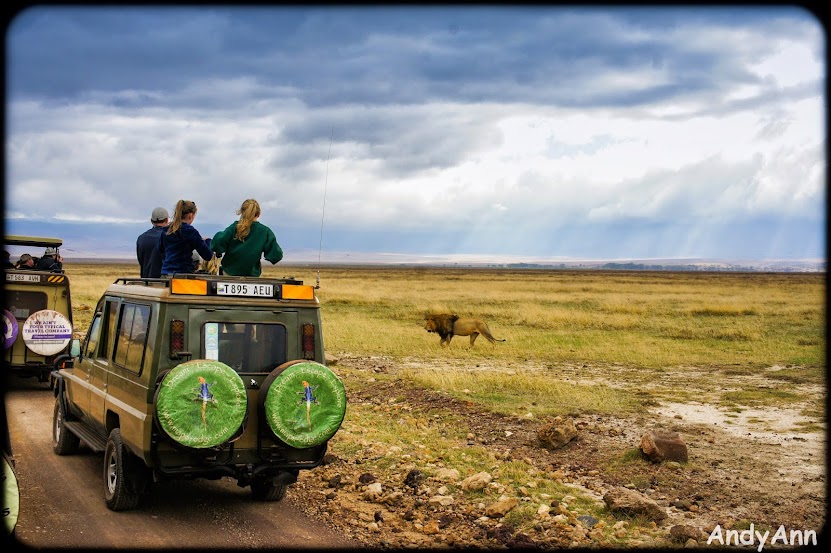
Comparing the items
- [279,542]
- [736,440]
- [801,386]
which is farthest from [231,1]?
[801,386]

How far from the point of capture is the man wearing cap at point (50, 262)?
1390cm

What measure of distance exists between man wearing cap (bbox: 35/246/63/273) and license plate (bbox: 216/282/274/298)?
324 inches

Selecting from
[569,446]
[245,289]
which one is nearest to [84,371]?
[245,289]

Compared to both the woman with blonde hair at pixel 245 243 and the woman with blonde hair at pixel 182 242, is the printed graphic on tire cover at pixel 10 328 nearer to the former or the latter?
the woman with blonde hair at pixel 182 242

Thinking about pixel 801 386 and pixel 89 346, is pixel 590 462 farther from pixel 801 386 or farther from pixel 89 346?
pixel 801 386

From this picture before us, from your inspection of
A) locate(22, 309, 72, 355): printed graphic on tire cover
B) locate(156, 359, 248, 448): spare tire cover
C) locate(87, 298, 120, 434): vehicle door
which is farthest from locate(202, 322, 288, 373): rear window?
locate(22, 309, 72, 355): printed graphic on tire cover

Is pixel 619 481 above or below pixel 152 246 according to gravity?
below

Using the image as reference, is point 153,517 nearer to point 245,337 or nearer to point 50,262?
point 245,337

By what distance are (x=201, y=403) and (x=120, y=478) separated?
127 cm

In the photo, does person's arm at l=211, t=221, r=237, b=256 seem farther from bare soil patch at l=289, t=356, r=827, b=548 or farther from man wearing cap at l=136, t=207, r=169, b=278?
bare soil patch at l=289, t=356, r=827, b=548

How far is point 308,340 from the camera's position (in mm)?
6980

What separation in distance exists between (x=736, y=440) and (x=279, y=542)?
21.1ft

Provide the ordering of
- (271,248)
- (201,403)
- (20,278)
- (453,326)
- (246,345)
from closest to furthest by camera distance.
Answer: (201,403) → (246,345) → (271,248) → (20,278) → (453,326)

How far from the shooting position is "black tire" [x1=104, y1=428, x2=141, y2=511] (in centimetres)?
670
